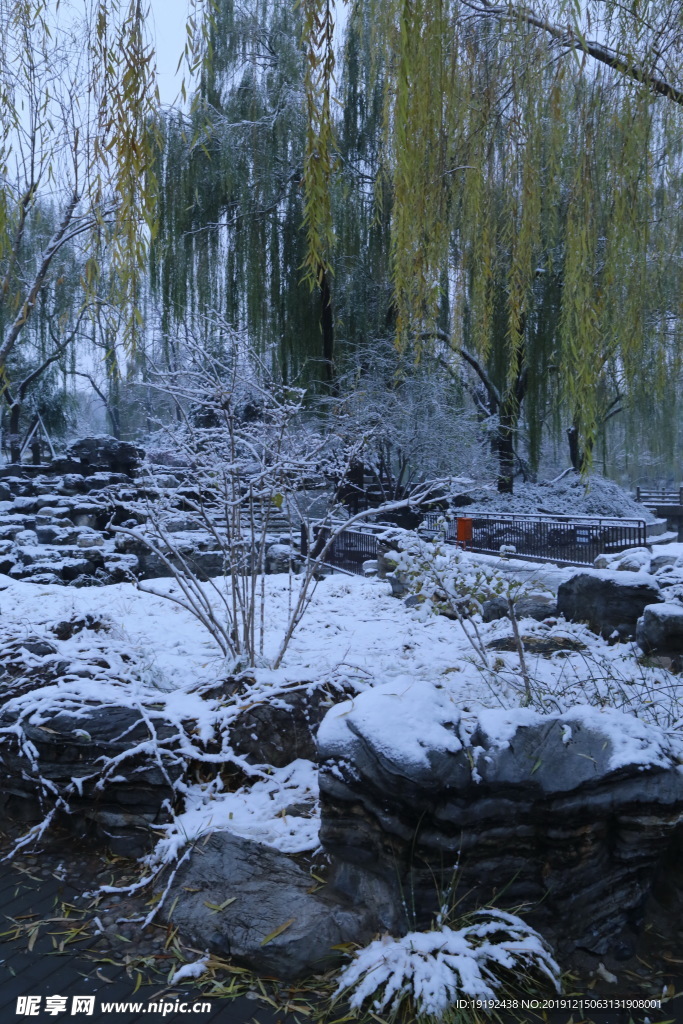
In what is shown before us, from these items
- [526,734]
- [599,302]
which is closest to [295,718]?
[526,734]

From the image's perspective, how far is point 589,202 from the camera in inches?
110

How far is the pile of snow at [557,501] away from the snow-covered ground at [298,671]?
410 centimetres

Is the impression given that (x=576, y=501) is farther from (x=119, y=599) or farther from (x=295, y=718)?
(x=295, y=718)

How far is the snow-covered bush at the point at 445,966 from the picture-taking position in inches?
70.0

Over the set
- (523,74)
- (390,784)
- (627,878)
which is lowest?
(627,878)

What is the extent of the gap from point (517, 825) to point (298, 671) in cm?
137

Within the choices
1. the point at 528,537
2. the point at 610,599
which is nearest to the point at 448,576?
the point at 610,599

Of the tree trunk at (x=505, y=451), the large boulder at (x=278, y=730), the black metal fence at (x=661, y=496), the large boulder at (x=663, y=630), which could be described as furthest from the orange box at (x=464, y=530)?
the large boulder at (x=278, y=730)

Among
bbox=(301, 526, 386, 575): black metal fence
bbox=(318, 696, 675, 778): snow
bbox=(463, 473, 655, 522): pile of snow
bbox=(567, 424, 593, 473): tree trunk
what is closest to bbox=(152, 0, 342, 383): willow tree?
bbox=(301, 526, 386, 575): black metal fence

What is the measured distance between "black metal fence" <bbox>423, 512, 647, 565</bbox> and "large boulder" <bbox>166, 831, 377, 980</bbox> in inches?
232

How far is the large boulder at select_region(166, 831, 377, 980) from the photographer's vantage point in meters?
1.97

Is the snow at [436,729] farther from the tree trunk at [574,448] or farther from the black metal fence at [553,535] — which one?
the black metal fence at [553,535]

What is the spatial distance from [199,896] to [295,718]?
33.4 inches

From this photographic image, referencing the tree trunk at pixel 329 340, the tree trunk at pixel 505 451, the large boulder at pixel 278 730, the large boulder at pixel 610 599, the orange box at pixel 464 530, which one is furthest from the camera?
the tree trunk at pixel 329 340
